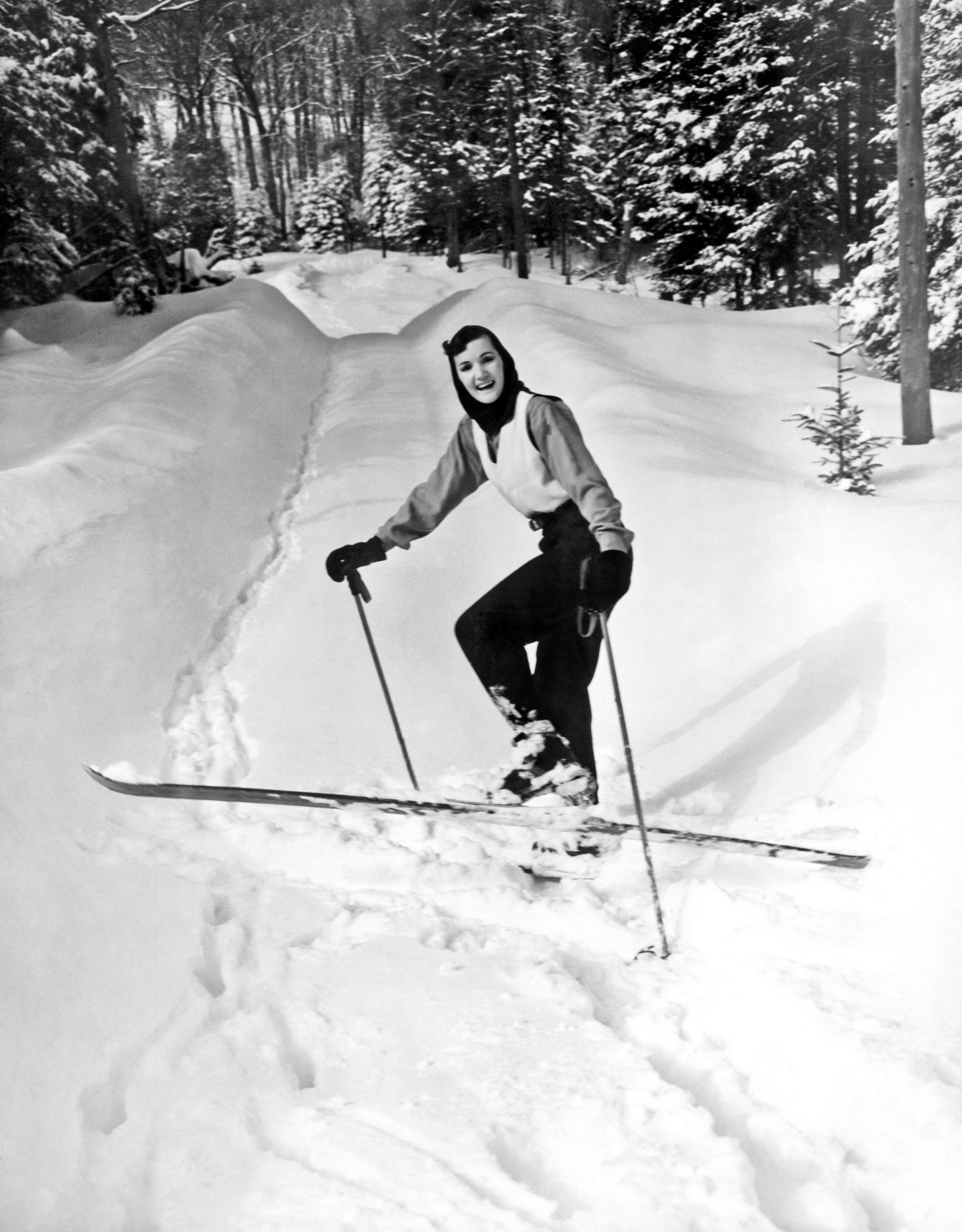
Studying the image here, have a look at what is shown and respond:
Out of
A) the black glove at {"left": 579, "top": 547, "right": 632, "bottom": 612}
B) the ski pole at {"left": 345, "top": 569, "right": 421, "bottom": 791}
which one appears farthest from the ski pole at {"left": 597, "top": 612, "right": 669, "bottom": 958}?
the ski pole at {"left": 345, "top": 569, "right": 421, "bottom": 791}

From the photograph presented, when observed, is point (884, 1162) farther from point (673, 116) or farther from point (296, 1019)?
point (673, 116)

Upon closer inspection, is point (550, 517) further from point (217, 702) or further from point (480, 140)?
point (480, 140)

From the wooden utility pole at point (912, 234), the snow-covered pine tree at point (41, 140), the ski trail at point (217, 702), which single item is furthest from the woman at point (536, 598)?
the wooden utility pole at point (912, 234)

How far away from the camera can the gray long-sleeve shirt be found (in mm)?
3176

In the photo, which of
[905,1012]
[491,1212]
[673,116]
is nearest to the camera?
[491,1212]

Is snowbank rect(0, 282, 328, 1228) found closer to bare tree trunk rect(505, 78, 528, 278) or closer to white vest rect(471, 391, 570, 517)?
white vest rect(471, 391, 570, 517)

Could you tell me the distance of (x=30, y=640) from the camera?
14.3ft

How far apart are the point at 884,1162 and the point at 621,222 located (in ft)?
38.2

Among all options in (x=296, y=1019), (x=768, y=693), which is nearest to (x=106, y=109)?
(x=768, y=693)

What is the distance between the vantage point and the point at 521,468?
339cm

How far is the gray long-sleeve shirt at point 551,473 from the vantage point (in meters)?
3.18

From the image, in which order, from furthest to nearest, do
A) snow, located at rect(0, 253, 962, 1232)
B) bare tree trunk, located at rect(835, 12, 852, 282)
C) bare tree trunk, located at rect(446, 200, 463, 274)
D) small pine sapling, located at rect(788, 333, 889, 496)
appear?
bare tree trunk, located at rect(835, 12, 852, 282)
bare tree trunk, located at rect(446, 200, 463, 274)
small pine sapling, located at rect(788, 333, 889, 496)
snow, located at rect(0, 253, 962, 1232)

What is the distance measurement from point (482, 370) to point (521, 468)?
1.21ft

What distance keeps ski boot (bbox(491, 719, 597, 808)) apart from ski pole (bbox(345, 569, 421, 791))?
0.55 metres
